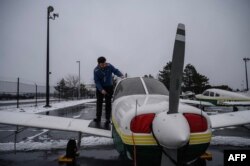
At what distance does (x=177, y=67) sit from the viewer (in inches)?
122

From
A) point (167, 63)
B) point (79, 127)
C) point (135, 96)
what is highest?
point (167, 63)

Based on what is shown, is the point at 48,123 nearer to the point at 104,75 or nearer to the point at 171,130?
the point at 104,75

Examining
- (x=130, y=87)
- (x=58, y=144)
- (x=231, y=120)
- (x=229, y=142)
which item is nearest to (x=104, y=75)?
(x=130, y=87)

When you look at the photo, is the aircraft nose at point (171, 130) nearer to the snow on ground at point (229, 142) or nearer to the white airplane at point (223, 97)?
the snow on ground at point (229, 142)

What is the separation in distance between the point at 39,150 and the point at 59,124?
1.36 metres

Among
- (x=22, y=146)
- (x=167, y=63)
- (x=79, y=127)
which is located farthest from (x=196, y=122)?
(x=167, y=63)

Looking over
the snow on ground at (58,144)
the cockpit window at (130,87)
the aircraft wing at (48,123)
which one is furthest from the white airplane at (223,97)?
the aircraft wing at (48,123)

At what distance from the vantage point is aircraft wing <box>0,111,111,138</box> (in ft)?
17.5

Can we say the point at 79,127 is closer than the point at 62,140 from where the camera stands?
Yes

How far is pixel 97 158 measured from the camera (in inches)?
230

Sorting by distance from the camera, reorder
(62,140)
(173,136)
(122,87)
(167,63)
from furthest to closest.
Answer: (167,63), (62,140), (122,87), (173,136)

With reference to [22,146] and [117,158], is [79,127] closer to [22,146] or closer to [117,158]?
[117,158]

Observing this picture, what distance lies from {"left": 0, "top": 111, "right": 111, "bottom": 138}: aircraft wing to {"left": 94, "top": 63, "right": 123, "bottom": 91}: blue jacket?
103 cm

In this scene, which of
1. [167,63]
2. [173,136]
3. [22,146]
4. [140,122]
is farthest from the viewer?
[167,63]
